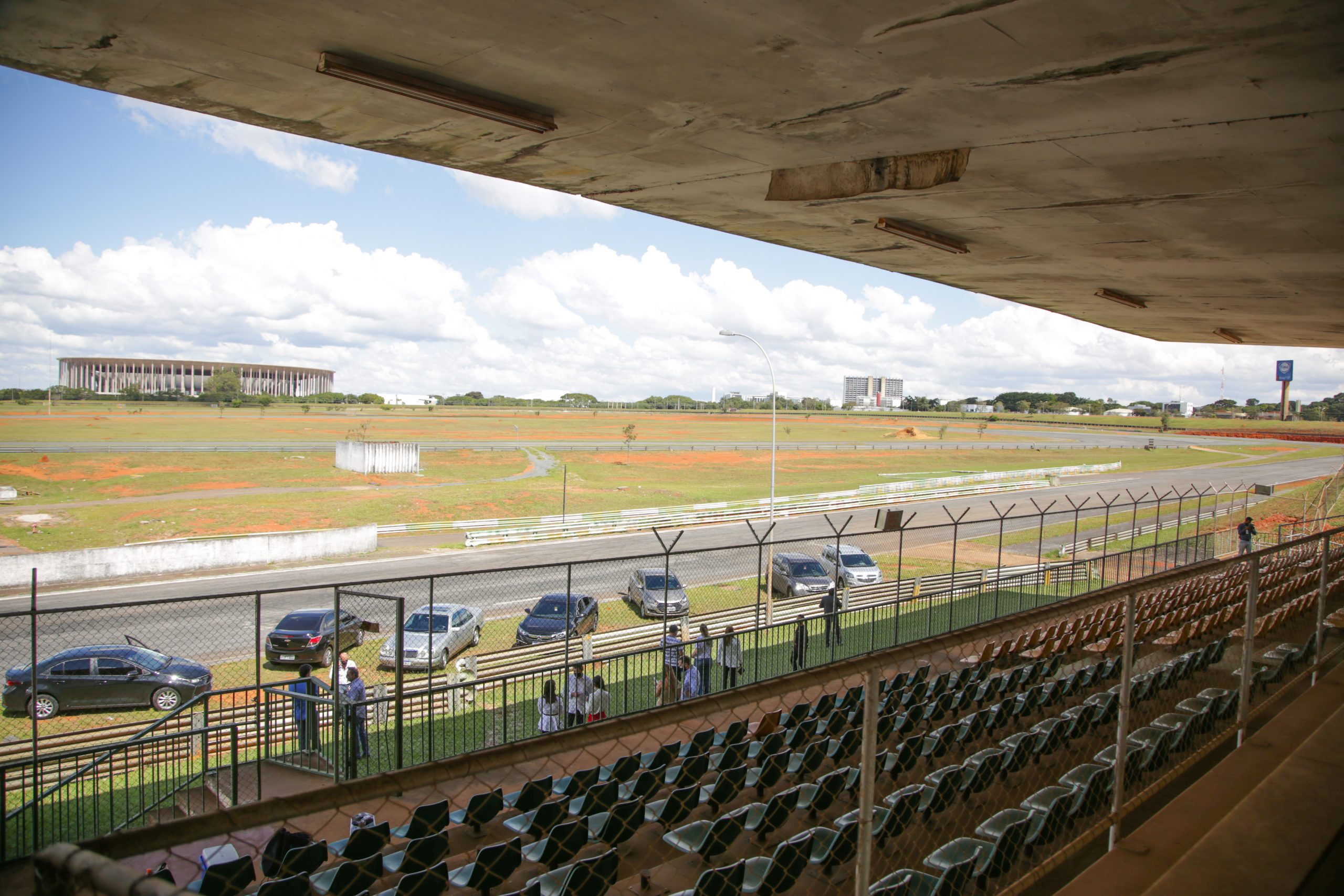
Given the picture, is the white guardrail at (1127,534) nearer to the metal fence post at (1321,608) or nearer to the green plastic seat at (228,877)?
the metal fence post at (1321,608)

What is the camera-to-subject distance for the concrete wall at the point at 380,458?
6525cm

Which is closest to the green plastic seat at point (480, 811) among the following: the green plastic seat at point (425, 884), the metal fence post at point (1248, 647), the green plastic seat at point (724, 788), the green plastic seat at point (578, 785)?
the green plastic seat at point (578, 785)

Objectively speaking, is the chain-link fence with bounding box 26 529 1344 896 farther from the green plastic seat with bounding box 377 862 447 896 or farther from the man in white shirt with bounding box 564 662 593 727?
the man in white shirt with bounding box 564 662 593 727

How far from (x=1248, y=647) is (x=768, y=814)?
3706 millimetres

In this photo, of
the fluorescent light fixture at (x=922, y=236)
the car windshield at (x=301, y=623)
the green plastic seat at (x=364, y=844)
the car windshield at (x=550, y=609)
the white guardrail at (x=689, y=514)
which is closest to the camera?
the green plastic seat at (x=364, y=844)

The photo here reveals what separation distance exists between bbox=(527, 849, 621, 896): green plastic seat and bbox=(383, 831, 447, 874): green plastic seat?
1075 mm

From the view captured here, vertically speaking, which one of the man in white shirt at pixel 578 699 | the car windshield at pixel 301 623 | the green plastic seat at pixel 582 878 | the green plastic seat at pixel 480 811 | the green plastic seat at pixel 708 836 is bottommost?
the car windshield at pixel 301 623

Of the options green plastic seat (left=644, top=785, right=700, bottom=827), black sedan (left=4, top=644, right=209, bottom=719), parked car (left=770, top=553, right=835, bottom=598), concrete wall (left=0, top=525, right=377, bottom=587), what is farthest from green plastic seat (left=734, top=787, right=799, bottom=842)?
concrete wall (left=0, top=525, right=377, bottom=587)

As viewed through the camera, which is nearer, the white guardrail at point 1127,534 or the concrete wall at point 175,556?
the concrete wall at point 175,556

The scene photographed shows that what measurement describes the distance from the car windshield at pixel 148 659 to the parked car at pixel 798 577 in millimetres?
16712

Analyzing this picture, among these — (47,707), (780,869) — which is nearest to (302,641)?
(47,707)

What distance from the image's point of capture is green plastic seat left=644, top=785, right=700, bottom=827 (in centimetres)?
671

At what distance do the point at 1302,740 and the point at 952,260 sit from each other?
6771mm

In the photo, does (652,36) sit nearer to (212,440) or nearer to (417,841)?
(417,841)
